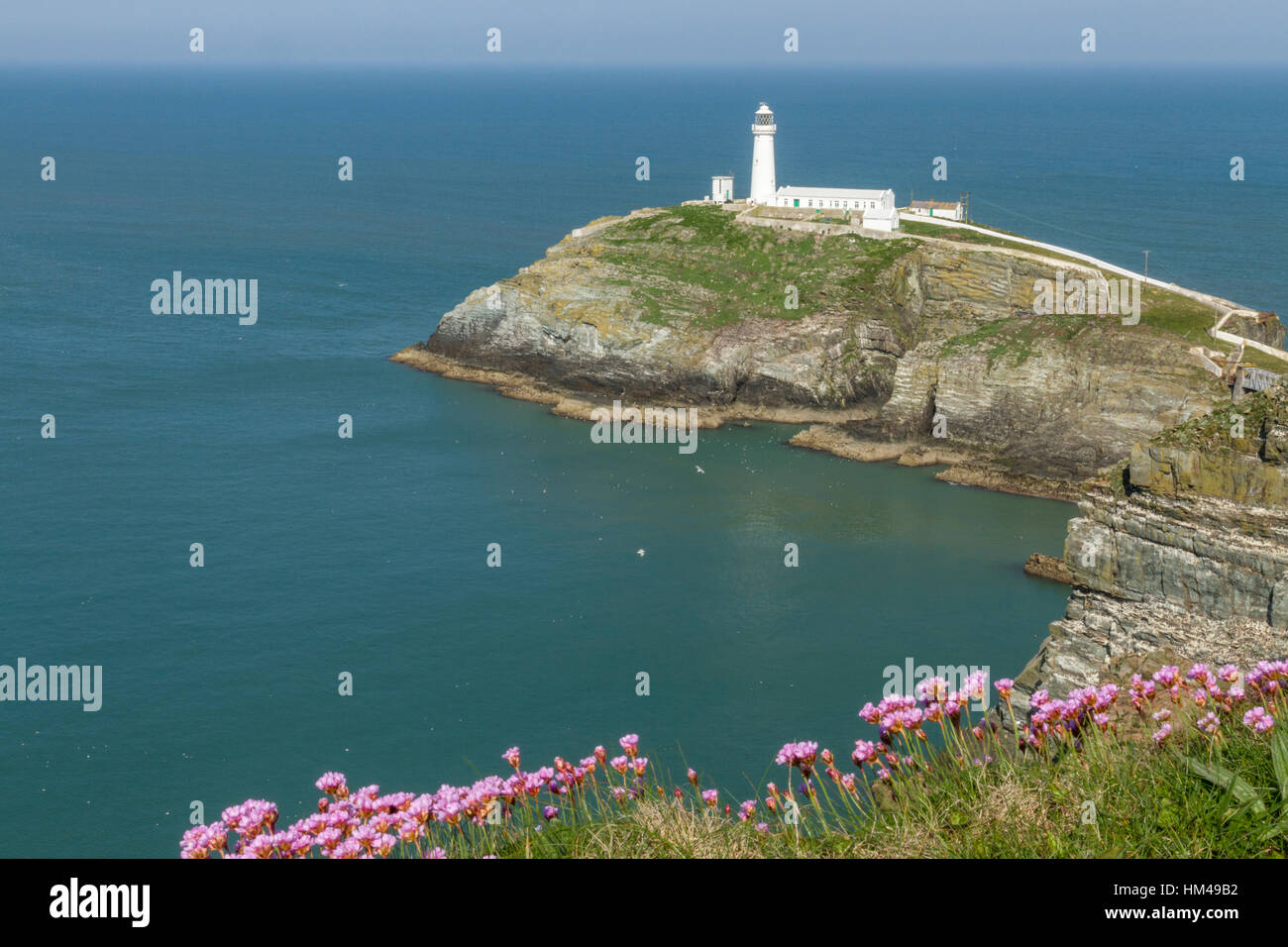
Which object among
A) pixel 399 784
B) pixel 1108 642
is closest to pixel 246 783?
pixel 399 784

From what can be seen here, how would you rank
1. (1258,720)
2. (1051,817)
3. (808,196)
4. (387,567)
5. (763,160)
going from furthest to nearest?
(763,160), (808,196), (387,567), (1051,817), (1258,720)

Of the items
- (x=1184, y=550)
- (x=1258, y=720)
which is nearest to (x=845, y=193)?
(x=1184, y=550)

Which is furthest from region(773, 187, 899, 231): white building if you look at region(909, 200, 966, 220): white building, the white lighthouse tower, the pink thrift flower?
the pink thrift flower

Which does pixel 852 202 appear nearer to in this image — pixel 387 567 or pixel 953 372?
pixel 953 372

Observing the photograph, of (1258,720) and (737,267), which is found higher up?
(737,267)

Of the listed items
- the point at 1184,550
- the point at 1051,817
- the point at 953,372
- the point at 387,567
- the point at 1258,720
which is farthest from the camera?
the point at 953,372

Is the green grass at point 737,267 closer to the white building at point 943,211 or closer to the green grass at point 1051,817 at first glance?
the white building at point 943,211

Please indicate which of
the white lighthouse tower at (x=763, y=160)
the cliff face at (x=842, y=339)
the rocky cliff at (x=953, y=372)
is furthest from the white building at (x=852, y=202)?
the cliff face at (x=842, y=339)
